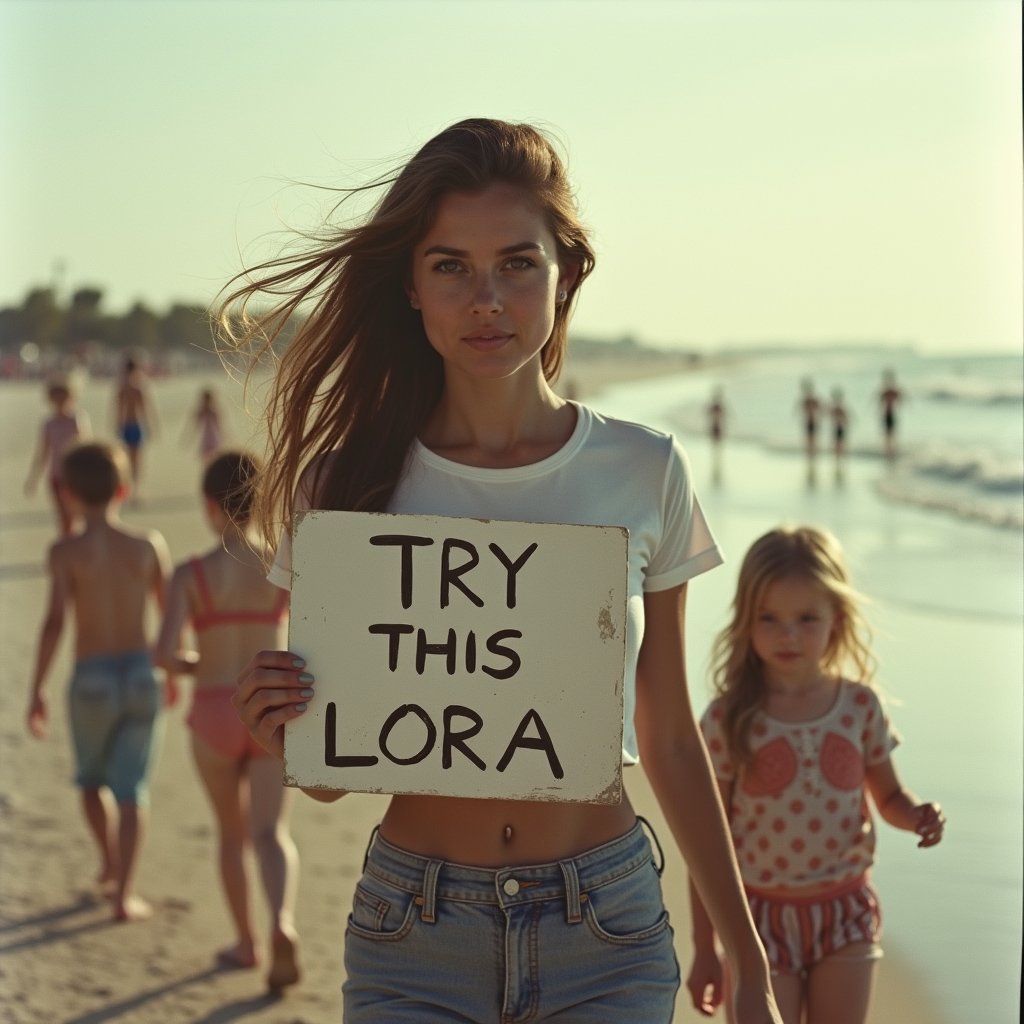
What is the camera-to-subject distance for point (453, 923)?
94.3 inches

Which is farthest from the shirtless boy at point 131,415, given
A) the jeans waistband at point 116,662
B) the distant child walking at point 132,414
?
the jeans waistband at point 116,662

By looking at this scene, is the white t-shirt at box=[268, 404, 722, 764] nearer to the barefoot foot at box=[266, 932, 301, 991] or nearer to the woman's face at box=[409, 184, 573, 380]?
the woman's face at box=[409, 184, 573, 380]

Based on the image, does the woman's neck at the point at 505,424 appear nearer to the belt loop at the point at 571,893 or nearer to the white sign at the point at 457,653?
the white sign at the point at 457,653

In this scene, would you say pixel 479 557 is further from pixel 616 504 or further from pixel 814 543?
pixel 814 543

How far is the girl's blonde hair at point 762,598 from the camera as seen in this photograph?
3.64 meters

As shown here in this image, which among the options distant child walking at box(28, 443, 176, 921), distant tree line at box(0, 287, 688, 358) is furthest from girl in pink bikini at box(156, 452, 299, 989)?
distant tree line at box(0, 287, 688, 358)

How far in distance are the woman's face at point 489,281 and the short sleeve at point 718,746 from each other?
1274mm

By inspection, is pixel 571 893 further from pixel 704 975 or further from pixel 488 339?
pixel 704 975

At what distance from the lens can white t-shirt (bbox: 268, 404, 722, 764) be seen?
2.54 metres

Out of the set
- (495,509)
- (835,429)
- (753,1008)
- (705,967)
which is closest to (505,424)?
(495,509)

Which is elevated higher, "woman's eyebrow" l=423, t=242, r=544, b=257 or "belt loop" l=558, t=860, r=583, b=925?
"woman's eyebrow" l=423, t=242, r=544, b=257

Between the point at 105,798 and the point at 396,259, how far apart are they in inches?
153

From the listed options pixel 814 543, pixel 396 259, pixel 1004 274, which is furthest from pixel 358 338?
pixel 1004 274

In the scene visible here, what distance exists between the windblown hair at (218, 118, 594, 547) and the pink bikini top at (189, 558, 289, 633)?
8.13ft
